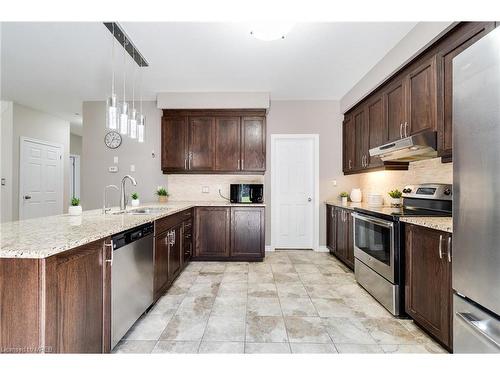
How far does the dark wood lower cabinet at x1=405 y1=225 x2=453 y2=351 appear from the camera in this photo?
5.26ft

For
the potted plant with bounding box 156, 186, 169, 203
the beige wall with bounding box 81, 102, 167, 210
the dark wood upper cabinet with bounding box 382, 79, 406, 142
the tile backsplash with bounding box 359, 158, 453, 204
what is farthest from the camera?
the beige wall with bounding box 81, 102, 167, 210

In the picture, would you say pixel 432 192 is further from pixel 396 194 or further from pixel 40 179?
pixel 40 179

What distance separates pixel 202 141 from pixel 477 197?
3523mm

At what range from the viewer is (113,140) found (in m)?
4.36

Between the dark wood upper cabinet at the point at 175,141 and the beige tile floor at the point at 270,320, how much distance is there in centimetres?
183

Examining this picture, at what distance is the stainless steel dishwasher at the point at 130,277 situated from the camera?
5.18 feet

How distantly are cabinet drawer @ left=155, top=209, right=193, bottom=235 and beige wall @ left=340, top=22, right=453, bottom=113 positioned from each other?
284cm

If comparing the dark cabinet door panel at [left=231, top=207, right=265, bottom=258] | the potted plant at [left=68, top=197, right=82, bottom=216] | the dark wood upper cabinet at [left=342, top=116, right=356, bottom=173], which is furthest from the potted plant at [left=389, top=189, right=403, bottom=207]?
the potted plant at [left=68, top=197, right=82, bottom=216]

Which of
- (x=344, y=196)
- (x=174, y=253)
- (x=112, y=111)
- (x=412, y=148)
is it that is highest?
(x=112, y=111)

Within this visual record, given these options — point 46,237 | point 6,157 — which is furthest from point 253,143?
point 6,157

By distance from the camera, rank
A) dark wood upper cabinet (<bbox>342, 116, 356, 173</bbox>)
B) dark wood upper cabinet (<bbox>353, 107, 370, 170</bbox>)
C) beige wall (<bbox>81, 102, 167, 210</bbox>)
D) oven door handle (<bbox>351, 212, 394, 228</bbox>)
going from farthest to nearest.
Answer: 1. beige wall (<bbox>81, 102, 167, 210</bbox>)
2. dark wood upper cabinet (<bbox>342, 116, 356, 173</bbox>)
3. dark wood upper cabinet (<bbox>353, 107, 370, 170</bbox>)
4. oven door handle (<bbox>351, 212, 394, 228</bbox>)

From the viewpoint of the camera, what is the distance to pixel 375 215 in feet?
8.13

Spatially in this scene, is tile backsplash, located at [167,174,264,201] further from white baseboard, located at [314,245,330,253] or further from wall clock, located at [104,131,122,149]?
white baseboard, located at [314,245,330,253]

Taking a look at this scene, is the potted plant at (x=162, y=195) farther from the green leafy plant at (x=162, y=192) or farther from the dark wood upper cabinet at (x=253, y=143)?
the dark wood upper cabinet at (x=253, y=143)
